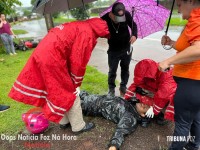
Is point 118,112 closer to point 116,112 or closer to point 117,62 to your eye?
point 116,112

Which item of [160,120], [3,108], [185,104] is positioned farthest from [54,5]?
[3,108]

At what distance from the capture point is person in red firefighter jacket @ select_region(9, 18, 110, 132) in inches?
100.0

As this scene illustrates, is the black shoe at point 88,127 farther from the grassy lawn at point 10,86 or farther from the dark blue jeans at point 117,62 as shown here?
the dark blue jeans at point 117,62

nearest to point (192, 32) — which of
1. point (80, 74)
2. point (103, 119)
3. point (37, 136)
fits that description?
point (80, 74)

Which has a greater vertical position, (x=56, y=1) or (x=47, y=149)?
(x=56, y=1)

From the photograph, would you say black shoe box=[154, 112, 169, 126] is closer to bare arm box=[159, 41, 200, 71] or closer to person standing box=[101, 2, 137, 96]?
person standing box=[101, 2, 137, 96]

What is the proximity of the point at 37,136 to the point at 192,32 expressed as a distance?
2.25 metres

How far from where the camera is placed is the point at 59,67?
2.56m

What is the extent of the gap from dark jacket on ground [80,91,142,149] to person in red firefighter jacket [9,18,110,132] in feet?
2.04

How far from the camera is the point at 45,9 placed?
109 inches

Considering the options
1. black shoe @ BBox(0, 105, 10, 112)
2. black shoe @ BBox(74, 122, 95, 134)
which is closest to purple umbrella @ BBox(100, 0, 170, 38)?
black shoe @ BBox(74, 122, 95, 134)

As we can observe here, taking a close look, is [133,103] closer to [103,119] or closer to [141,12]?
[103,119]

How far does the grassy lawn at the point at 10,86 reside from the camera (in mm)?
3461

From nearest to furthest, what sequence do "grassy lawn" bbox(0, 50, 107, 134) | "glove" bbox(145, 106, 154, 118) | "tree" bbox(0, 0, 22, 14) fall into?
"glove" bbox(145, 106, 154, 118), "grassy lawn" bbox(0, 50, 107, 134), "tree" bbox(0, 0, 22, 14)
